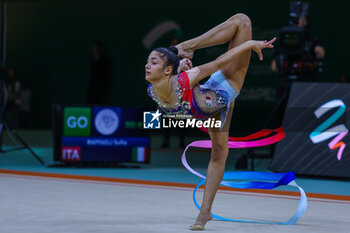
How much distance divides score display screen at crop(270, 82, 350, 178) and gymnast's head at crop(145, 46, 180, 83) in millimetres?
3575

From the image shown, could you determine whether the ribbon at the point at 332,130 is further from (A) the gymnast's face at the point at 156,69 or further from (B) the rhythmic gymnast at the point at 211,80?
(A) the gymnast's face at the point at 156,69

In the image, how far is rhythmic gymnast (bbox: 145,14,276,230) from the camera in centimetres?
409

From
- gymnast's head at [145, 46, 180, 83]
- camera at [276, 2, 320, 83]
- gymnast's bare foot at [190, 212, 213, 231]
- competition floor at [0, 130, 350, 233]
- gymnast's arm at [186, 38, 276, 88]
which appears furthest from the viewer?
camera at [276, 2, 320, 83]

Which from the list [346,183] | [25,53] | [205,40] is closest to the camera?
[205,40]

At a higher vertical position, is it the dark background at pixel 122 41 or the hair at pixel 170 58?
the hair at pixel 170 58

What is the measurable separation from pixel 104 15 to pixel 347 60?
6.18 meters

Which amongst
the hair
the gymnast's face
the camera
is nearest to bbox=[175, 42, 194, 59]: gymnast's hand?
the hair

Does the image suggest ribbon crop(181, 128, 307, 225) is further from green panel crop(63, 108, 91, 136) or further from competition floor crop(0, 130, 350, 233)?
green panel crop(63, 108, 91, 136)

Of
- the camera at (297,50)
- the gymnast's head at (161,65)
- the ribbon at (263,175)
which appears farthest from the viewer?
the camera at (297,50)

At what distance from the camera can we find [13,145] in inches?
477

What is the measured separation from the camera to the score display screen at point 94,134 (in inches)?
324

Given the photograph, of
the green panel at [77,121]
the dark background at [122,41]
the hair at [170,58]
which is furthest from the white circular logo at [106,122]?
the dark background at [122,41]

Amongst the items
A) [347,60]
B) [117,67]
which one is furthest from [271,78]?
[117,67]

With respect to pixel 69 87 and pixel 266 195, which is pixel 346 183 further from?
pixel 69 87
